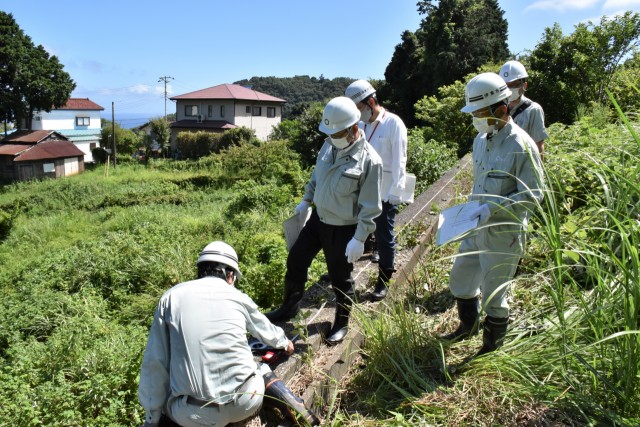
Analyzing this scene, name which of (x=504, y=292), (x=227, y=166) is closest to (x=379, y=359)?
(x=504, y=292)

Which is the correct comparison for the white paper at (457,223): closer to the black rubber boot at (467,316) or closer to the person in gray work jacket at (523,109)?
the black rubber boot at (467,316)

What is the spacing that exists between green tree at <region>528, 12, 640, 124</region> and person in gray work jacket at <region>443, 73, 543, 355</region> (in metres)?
10.4

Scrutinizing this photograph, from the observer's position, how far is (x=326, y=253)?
3.13 metres

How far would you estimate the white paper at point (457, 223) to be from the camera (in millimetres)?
2496

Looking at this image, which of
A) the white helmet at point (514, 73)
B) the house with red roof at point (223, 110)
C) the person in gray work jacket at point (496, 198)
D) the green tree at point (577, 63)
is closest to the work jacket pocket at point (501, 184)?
the person in gray work jacket at point (496, 198)

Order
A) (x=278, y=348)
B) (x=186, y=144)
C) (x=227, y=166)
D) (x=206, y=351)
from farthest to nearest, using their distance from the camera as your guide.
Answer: (x=186, y=144)
(x=227, y=166)
(x=278, y=348)
(x=206, y=351)

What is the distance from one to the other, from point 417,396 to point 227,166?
2393 cm

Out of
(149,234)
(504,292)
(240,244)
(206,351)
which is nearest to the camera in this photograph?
(206,351)

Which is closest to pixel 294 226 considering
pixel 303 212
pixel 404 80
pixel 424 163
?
pixel 303 212

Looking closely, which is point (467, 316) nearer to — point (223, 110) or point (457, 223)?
point (457, 223)

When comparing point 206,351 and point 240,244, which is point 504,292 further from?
point 240,244

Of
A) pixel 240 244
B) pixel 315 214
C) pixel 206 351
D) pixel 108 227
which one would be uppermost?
pixel 315 214

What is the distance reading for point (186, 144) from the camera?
3384cm

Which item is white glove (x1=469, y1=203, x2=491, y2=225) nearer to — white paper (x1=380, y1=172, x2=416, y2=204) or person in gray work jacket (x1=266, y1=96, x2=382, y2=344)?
person in gray work jacket (x1=266, y1=96, x2=382, y2=344)
